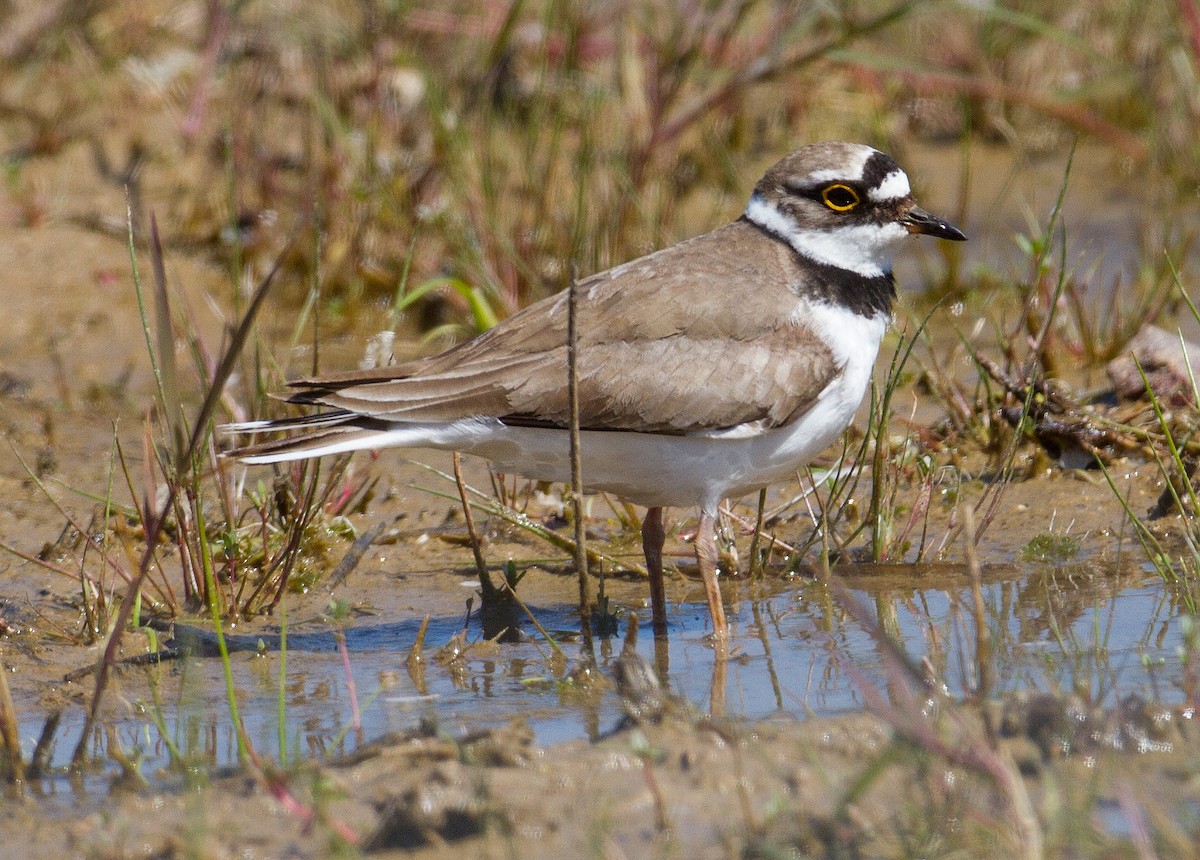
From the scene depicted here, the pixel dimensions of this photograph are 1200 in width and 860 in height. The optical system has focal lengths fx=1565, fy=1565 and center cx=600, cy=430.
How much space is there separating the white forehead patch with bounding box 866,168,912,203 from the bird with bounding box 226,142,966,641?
0.31 m

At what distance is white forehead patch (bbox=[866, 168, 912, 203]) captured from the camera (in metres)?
5.44

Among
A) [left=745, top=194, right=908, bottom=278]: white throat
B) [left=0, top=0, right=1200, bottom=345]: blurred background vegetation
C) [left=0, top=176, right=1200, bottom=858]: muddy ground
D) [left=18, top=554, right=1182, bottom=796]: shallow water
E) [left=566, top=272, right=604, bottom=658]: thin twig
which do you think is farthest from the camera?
[left=0, top=0, right=1200, bottom=345]: blurred background vegetation

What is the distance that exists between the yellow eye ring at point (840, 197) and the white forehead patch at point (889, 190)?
5 centimetres

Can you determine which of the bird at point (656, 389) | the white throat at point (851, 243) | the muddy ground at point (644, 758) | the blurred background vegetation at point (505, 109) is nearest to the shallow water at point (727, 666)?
the muddy ground at point (644, 758)

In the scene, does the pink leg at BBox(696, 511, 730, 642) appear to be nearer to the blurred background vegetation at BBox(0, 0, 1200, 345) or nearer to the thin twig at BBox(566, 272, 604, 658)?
the thin twig at BBox(566, 272, 604, 658)

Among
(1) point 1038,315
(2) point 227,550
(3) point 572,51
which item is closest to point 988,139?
(3) point 572,51

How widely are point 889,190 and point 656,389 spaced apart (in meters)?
1.19

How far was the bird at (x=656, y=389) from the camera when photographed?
4.93 m

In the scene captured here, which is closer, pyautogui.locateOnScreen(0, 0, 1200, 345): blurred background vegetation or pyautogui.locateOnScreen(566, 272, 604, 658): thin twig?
pyautogui.locateOnScreen(566, 272, 604, 658): thin twig

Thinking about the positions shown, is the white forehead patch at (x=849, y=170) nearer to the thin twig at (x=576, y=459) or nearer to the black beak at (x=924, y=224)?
the black beak at (x=924, y=224)

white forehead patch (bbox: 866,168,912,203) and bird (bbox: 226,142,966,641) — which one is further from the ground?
white forehead patch (bbox: 866,168,912,203)

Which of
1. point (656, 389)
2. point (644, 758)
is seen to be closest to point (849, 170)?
point (656, 389)

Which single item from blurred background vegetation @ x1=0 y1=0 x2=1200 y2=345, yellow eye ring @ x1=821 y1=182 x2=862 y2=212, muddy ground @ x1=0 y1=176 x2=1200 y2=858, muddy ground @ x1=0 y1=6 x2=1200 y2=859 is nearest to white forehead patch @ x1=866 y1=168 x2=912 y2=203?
yellow eye ring @ x1=821 y1=182 x2=862 y2=212

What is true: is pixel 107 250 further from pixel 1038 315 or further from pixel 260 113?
pixel 1038 315
